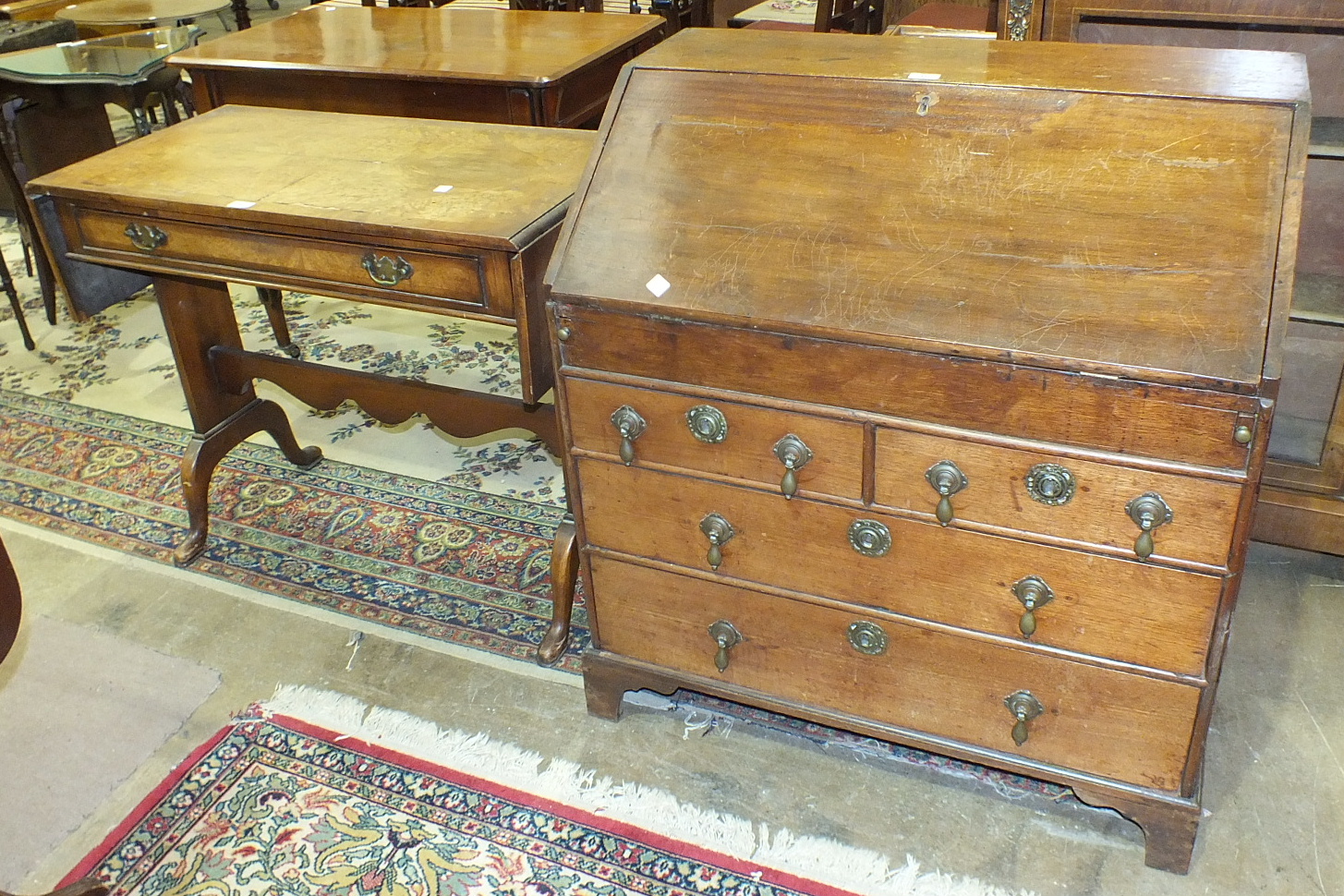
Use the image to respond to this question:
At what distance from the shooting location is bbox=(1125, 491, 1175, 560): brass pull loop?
1.45 m

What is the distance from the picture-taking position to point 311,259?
1938mm

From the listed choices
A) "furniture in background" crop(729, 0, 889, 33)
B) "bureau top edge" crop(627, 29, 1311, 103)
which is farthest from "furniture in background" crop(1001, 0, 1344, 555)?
"furniture in background" crop(729, 0, 889, 33)

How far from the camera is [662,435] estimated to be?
1732 millimetres

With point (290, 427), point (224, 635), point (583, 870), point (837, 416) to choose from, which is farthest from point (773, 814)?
point (290, 427)

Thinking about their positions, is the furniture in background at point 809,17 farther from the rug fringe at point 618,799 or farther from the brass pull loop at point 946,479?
the rug fringe at point 618,799

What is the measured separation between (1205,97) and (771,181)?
591 mm

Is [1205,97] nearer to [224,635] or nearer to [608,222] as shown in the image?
[608,222]

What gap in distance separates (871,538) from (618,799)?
69 cm

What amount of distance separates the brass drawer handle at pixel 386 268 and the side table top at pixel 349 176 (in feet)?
0.17

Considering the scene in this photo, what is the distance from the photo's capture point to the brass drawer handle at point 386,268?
1.86 m

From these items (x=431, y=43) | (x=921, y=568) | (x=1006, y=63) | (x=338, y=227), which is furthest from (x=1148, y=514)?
(x=431, y=43)

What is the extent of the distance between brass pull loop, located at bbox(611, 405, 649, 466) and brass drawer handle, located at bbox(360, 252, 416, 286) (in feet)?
1.46

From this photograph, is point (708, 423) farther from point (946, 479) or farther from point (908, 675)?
point (908, 675)

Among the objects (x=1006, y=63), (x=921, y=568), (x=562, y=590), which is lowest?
(x=562, y=590)
